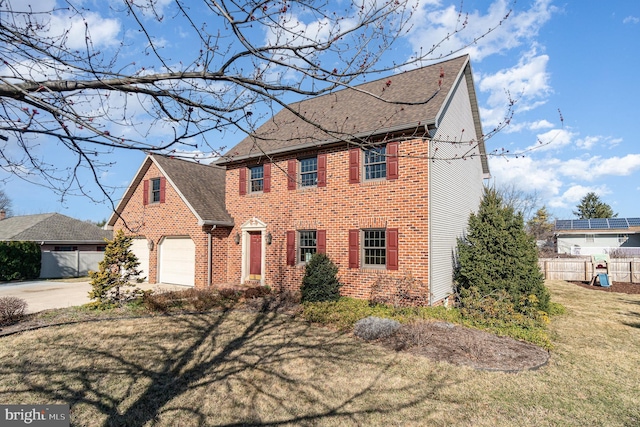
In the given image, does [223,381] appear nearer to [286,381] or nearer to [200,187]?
[286,381]

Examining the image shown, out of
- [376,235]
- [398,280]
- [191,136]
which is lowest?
[398,280]

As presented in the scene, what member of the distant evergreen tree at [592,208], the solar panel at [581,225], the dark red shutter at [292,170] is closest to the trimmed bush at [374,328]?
the dark red shutter at [292,170]

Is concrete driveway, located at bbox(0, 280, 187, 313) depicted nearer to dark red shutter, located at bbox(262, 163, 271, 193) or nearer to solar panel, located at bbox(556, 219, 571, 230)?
dark red shutter, located at bbox(262, 163, 271, 193)

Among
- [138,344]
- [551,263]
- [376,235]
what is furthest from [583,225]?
[138,344]

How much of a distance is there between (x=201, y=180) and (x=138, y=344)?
1131 cm

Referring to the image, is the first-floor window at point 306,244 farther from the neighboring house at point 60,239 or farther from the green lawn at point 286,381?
the neighboring house at point 60,239

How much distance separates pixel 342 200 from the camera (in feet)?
39.7

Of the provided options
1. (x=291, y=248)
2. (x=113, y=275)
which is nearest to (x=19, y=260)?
(x=113, y=275)

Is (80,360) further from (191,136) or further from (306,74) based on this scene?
(306,74)

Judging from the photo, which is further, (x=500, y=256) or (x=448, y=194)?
(x=448, y=194)

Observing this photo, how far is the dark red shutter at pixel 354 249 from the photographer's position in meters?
11.5

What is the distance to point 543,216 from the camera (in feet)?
154

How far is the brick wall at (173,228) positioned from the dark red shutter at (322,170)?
532 centimetres

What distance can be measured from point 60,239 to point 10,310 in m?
16.9
